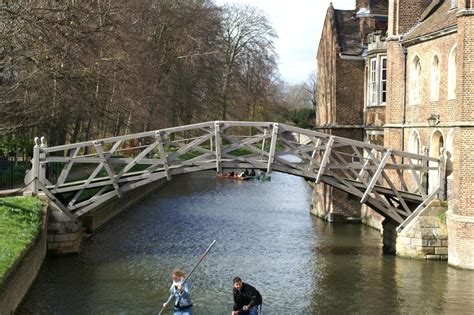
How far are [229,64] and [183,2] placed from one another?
12.3 m

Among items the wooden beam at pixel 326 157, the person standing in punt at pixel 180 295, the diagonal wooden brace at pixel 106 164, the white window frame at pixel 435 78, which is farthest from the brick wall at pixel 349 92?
the person standing in punt at pixel 180 295

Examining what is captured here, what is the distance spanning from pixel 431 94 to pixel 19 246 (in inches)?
533

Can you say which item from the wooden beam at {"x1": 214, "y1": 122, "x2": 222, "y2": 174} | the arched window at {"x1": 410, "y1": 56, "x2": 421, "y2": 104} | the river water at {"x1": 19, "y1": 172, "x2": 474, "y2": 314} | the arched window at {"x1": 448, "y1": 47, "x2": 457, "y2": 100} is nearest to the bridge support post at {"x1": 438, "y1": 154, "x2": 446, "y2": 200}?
the arched window at {"x1": 448, "y1": 47, "x2": 457, "y2": 100}

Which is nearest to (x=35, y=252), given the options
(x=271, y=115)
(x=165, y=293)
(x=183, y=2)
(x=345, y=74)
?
(x=165, y=293)

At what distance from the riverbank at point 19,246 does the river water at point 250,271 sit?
1.78ft

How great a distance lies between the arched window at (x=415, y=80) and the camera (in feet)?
80.1

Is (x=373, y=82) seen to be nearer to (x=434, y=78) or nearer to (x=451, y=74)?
(x=434, y=78)

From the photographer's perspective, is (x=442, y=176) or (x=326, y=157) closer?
(x=326, y=157)

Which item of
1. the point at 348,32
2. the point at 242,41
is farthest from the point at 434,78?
the point at 242,41

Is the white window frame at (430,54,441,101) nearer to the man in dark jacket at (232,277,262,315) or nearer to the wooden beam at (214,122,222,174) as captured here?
the wooden beam at (214,122,222,174)

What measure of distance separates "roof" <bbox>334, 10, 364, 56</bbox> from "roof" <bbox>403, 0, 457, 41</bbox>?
175 inches

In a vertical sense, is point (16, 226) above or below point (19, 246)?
above

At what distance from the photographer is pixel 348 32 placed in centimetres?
3061

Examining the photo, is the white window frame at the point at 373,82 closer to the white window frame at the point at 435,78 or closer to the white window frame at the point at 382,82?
the white window frame at the point at 382,82
